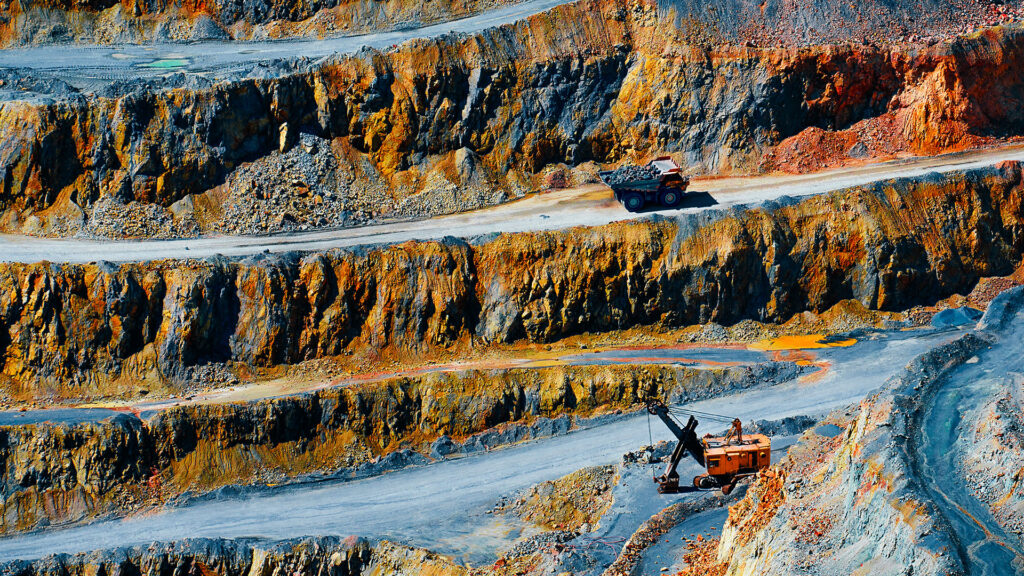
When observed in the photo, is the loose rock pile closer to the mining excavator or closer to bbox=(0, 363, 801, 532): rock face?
bbox=(0, 363, 801, 532): rock face

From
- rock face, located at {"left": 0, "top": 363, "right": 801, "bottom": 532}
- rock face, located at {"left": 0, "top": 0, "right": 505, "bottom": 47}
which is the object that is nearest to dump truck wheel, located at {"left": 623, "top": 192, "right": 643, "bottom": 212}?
rock face, located at {"left": 0, "top": 363, "right": 801, "bottom": 532}

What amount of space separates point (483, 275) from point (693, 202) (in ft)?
34.1

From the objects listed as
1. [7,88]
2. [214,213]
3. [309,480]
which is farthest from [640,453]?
[7,88]

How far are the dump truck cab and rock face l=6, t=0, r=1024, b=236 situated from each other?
14.3 feet

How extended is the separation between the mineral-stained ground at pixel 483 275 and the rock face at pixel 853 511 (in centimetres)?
17

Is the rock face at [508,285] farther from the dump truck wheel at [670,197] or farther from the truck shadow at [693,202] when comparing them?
the truck shadow at [693,202]

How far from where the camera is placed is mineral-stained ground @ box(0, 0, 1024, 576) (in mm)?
33688

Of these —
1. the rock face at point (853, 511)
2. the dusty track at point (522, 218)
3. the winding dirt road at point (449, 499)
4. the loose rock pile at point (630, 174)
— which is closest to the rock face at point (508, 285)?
the dusty track at point (522, 218)

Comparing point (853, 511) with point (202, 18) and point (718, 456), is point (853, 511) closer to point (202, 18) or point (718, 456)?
point (718, 456)

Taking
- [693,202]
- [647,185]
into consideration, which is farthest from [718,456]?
[693,202]

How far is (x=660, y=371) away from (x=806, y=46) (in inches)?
747

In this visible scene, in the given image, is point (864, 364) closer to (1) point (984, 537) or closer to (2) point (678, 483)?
(2) point (678, 483)

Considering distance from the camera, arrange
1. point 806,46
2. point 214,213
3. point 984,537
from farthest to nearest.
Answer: point 806,46
point 214,213
point 984,537

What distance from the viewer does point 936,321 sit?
143 feet
